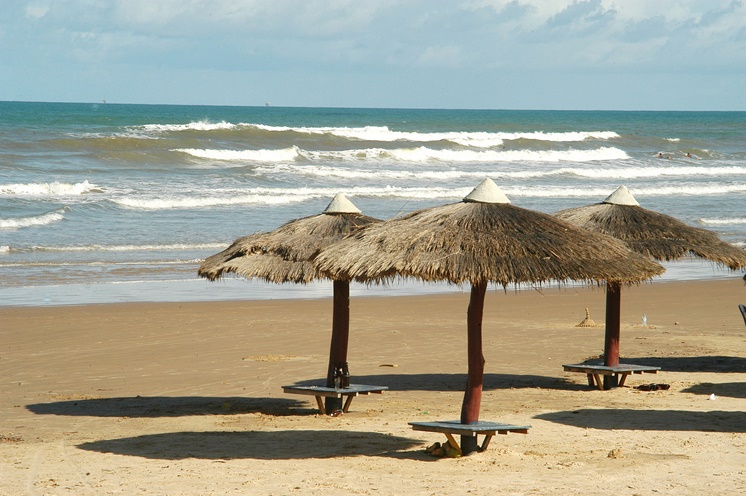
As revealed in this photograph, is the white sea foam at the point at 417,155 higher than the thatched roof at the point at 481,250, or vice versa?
the white sea foam at the point at 417,155

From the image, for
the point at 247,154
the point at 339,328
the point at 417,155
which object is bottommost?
the point at 339,328

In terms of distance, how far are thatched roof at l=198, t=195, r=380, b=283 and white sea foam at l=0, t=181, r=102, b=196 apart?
806 inches

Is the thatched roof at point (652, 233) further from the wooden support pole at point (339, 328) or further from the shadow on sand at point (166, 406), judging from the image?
the shadow on sand at point (166, 406)

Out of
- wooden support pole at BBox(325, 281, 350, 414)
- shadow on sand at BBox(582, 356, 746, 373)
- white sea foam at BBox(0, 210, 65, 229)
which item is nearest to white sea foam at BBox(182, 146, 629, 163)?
white sea foam at BBox(0, 210, 65, 229)

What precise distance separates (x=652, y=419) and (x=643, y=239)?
219 centimetres

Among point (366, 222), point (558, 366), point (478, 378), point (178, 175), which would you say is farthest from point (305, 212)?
point (478, 378)

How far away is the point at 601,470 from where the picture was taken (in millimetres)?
6504

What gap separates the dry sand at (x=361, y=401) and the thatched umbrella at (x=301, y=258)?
0.67 meters

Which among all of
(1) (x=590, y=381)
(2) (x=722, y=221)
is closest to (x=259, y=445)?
(1) (x=590, y=381)

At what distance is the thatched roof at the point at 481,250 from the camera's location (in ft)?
21.1

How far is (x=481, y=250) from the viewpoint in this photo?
648cm

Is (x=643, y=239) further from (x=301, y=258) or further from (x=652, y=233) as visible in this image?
(x=301, y=258)

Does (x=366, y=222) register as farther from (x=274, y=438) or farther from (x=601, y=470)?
(x=601, y=470)

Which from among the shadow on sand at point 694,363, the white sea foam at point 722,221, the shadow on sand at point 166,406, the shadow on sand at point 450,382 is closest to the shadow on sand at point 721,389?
the shadow on sand at point 694,363
